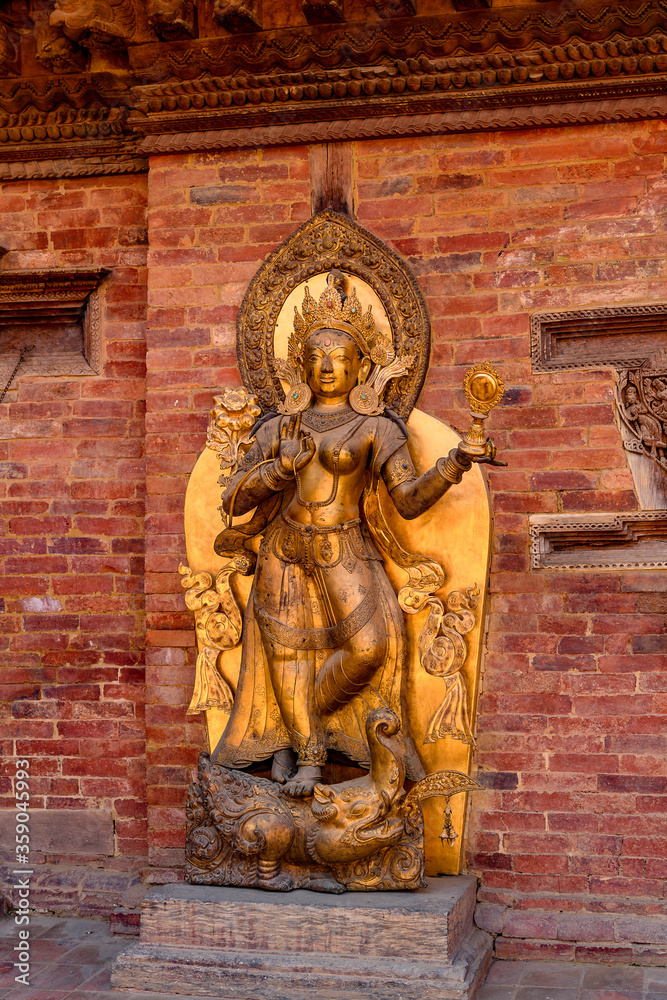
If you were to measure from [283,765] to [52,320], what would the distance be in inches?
101

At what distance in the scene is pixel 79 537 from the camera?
5270 millimetres

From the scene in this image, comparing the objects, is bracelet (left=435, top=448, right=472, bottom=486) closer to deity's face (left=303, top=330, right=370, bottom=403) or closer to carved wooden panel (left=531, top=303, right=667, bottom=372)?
deity's face (left=303, top=330, right=370, bottom=403)

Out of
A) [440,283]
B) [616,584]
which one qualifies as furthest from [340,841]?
[440,283]

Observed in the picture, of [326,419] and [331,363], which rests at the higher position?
[331,363]

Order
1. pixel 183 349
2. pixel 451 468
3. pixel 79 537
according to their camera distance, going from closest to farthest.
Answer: pixel 451 468, pixel 183 349, pixel 79 537

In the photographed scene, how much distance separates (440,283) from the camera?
4.77 m

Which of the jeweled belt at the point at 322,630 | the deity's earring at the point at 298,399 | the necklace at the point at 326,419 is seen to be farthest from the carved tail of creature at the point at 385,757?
the deity's earring at the point at 298,399

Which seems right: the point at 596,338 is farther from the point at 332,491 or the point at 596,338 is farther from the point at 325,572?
the point at 325,572

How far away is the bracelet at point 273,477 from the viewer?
4.34m

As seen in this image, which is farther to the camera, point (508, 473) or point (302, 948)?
point (508, 473)

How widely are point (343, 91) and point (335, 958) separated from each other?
360cm

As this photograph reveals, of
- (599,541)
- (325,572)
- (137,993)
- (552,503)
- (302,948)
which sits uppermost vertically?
(552,503)

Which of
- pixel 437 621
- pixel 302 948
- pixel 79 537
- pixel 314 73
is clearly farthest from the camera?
pixel 79 537

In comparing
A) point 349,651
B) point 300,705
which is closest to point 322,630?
point 349,651
